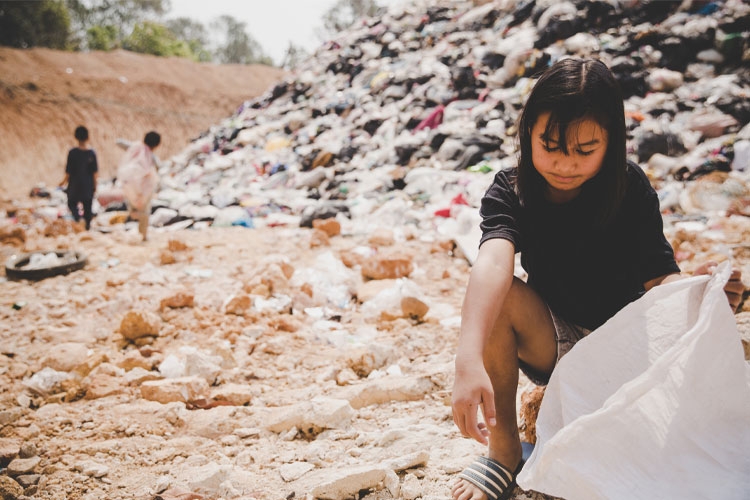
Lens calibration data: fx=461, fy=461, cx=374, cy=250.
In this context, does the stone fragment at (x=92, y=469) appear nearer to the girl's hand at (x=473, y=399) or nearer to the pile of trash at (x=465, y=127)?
the girl's hand at (x=473, y=399)

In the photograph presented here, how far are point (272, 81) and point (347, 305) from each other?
1909cm

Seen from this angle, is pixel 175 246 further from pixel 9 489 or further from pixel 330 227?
pixel 9 489

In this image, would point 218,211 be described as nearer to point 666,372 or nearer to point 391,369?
point 391,369

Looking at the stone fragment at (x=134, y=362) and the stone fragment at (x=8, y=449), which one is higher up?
the stone fragment at (x=8, y=449)

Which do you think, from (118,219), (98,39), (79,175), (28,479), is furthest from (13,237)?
(98,39)

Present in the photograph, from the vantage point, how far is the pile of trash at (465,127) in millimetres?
4066

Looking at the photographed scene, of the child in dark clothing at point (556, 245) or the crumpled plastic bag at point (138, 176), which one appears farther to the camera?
the crumpled plastic bag at point (138, 176)

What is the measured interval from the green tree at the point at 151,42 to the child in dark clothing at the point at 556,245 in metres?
27.4

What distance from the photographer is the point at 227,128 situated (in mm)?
9453

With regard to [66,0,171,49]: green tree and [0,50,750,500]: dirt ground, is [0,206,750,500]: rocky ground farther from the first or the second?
[66,0,171,49]: green tree

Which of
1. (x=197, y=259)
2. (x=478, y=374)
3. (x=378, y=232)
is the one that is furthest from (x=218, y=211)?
(x=478, y=374)

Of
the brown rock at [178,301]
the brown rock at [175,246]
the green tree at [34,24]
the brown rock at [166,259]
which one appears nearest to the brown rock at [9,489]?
Answer: the brown rock at [178,301]

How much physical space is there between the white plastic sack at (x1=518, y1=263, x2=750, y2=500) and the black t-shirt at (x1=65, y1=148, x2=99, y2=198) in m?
5.65

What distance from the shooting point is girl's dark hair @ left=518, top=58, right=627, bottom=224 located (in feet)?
3.20
